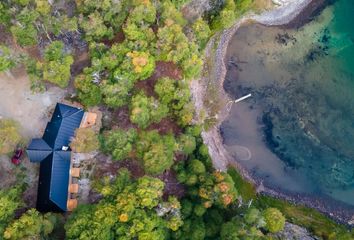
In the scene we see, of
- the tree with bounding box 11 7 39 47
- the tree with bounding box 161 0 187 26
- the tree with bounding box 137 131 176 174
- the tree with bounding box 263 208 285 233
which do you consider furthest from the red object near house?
the tree with bounding box 263 208 285 233

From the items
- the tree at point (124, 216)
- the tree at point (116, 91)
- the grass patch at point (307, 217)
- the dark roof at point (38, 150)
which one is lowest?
the grass patch at point (307, 217)

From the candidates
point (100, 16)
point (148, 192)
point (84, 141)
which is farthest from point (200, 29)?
point (148, 192)

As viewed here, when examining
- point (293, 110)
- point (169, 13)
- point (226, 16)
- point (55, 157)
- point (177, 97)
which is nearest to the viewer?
point (55, 157)

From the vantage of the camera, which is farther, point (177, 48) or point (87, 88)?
point (177, 48)

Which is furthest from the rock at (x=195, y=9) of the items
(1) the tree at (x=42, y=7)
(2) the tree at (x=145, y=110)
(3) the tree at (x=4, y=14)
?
(3) the tree at (x=4, y=14)

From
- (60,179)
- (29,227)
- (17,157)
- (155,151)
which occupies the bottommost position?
(29,227)

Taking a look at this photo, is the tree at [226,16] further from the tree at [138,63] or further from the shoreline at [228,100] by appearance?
the tree at [138,63]

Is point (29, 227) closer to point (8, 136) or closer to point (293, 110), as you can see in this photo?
point (8, 136)

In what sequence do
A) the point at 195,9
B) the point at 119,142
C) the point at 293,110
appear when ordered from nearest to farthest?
the point at 119,142 → the point at 195,9 → the point at 293,110
